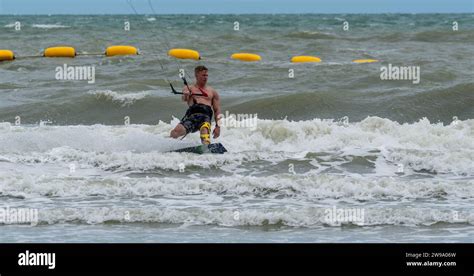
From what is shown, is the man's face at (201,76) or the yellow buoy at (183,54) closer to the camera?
the man's face at (201,76)

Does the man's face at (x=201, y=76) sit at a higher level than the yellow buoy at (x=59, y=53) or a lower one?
lower

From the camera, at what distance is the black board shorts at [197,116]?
44.1ft

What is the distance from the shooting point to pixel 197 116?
1346 centimetres

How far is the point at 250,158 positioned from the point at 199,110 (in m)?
1.04

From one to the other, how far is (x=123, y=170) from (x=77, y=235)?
370cm

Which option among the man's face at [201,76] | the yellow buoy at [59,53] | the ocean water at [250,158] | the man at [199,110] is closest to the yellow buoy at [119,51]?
the yellow buoy at [59,53]

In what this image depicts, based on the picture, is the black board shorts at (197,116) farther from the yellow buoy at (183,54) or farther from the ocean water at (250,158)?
the yellow buoy at (183,54)

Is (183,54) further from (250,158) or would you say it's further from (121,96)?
(250,158)

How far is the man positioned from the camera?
13.4 meters

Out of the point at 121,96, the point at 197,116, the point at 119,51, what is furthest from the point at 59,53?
the point at 197,116

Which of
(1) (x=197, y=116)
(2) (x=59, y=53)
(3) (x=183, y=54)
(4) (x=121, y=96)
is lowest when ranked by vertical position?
(1) (x=197, y=116)

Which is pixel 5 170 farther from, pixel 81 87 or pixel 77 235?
pixel 81 87

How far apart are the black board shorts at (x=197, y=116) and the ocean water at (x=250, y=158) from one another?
1.18 feet

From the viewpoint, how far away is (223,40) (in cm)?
3828
